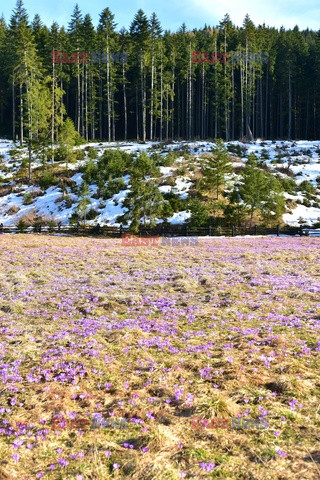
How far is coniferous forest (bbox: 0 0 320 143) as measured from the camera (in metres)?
54.2

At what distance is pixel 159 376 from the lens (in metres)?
5.76

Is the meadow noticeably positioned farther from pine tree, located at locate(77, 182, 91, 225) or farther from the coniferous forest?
the coniferous forest

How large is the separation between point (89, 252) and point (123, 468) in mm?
17601

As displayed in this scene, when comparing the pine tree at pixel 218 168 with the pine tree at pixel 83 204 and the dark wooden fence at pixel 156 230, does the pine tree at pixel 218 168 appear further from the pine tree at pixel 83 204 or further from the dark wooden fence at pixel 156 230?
the pine tree at pixel 83 204

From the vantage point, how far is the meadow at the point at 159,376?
147 inches

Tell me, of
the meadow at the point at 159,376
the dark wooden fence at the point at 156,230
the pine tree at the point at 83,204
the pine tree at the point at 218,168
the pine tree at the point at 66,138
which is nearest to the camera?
the meadow at the point at 159,376

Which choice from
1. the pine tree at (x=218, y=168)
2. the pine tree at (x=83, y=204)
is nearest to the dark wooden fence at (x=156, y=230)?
the pine tree at (x=83, y=204)

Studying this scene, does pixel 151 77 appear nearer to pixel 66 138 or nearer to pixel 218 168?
pixel 66 138

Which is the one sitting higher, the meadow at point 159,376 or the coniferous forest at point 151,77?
the coniferous forest at point 151,77

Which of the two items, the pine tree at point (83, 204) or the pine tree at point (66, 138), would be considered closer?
the pine tree at point (83, 204)

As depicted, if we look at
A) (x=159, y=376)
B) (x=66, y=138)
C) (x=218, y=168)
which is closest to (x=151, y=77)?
(x=66, y=138)

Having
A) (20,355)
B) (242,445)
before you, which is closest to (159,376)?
(242,445)

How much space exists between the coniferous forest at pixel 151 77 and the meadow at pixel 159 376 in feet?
143

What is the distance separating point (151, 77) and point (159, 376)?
65.8 metres
